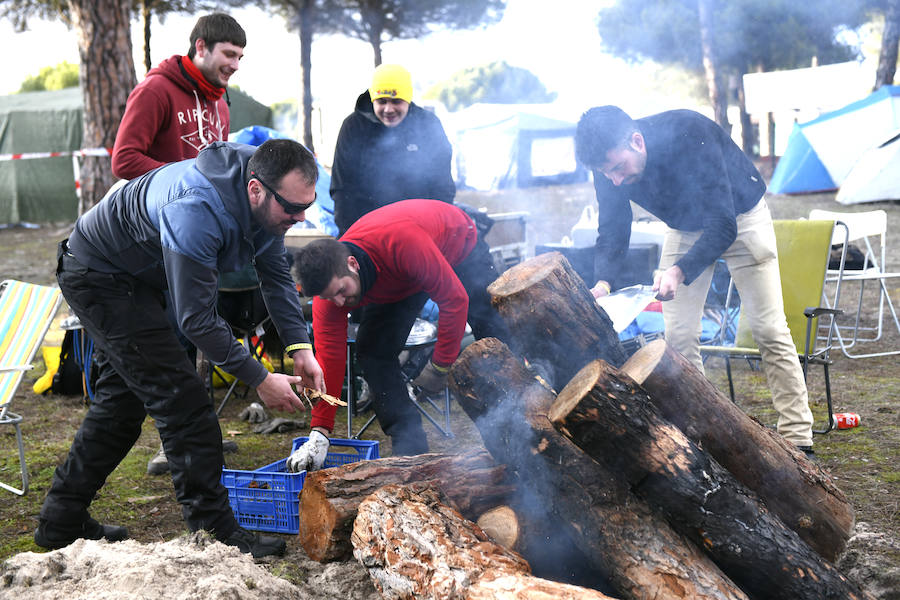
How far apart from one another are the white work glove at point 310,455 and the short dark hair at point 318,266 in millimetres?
609

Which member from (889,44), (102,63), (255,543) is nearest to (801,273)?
(255,543)

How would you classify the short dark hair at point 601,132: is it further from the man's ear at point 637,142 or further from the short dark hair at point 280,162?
the short dark hair at point 280,162

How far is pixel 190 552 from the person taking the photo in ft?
8.23

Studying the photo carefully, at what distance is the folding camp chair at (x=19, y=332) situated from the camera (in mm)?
3496

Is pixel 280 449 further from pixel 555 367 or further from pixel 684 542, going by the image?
pixel 684 542

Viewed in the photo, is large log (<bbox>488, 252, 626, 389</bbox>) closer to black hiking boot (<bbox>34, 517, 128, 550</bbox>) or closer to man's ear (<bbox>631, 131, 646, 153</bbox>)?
man's ear (<bbox>631, 131, 646, 153</bbox>)

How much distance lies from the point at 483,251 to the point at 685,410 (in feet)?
6.04

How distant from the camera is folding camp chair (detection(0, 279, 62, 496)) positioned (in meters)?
3.50

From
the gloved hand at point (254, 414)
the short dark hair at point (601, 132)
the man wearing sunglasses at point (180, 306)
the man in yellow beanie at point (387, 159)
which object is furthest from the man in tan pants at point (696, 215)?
the gloved hand at point (254, 414)

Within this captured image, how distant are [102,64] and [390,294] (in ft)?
14.6

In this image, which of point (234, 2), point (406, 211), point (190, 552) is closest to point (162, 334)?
point (190, 552)

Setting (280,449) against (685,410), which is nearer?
(685,410)

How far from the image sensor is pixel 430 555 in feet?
7.32

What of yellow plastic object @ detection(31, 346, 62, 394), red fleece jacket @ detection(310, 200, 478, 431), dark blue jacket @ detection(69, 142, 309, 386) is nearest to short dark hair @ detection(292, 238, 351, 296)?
dark blue jacket @ detection(69, 142, 309, 386)
